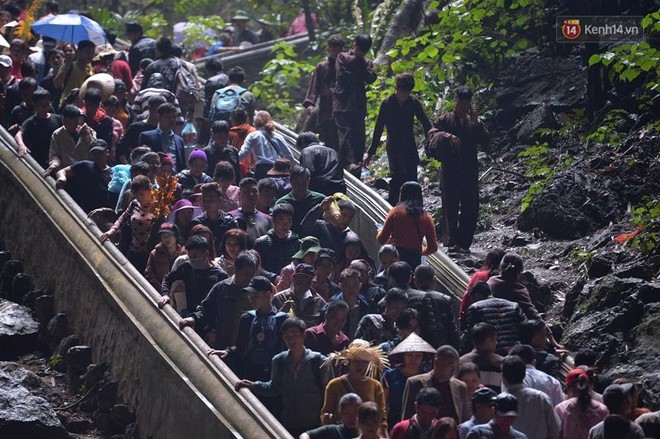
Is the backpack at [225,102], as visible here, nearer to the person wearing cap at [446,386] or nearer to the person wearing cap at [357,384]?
the person wearing cap at [357,384]

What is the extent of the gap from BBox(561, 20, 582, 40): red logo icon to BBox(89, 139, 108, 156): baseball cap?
683 cm

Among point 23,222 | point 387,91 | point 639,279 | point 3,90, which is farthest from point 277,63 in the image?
point 639,279

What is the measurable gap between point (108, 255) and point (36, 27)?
7.15m

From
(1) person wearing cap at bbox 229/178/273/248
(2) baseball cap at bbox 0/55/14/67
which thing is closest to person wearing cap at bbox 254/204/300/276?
(1) person wearing cap at bbox 229/178/273/248

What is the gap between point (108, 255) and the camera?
47.3 feet

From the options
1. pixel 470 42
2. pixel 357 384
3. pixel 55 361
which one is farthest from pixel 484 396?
pixel 470 42

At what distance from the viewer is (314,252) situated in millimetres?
13922

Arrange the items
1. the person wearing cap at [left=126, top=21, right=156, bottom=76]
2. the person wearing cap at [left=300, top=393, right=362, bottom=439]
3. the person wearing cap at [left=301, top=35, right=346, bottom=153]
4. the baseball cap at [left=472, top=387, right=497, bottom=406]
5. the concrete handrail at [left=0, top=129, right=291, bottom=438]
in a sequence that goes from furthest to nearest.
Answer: the person wearing cap at [left=126, top=21, right=156, bottom=76] < the person wearing cap at [left=301, top=35, right=346, bottom=153] < the concrete handrail at [left=0, top=129, right=291, bottom=438] < the person wearing cap at [left=300, top=393, right=362, bottom=439] < the baseball cap at [left=472, top=387, right=497, bottom=406]

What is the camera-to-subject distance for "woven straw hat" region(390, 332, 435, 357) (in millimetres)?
11664

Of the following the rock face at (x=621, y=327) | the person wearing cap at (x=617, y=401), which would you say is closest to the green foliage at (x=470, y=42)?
the rock face at (x=621, y=327)

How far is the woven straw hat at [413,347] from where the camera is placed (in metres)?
11.7

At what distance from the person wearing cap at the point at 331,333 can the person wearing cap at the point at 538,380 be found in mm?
1479

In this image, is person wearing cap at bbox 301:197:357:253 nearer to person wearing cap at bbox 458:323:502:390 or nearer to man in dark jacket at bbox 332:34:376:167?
man in dark jacket at bbox 332:34:376:167

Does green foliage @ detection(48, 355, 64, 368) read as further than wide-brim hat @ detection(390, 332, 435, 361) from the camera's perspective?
Yes
